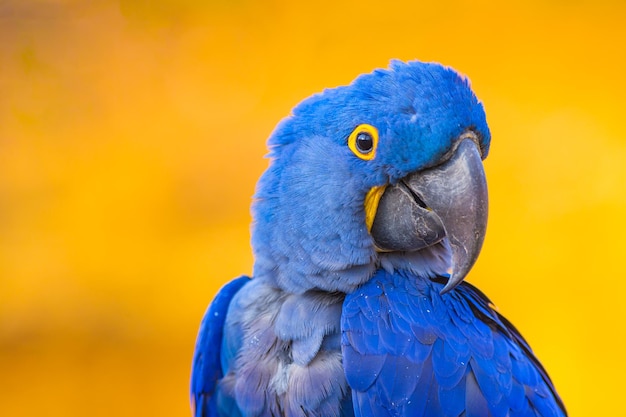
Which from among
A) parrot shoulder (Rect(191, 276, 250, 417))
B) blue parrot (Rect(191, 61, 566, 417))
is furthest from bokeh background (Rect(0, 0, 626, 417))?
blue parrot (Rect(191, 61, 566, 417))

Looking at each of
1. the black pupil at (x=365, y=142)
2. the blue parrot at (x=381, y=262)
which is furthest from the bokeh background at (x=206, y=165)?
the black pupil at (x=365, y=142)

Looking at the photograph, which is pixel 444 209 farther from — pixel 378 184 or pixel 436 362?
pixel 436 362

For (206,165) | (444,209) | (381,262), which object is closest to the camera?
(444,209)

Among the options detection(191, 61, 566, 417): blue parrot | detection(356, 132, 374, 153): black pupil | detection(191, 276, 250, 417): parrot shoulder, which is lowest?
detection(191, 276, 250, 417): parrot shoulder

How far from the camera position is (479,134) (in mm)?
1358

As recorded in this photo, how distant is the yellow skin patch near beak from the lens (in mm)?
1384

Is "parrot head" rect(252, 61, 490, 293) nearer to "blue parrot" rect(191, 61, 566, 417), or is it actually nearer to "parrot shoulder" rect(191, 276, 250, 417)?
"blue parrot" rect(191, 61, 566, 417)

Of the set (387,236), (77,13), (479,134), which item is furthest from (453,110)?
(77,13)

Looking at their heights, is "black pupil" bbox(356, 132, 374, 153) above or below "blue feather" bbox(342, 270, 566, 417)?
above

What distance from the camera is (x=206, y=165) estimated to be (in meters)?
3.06

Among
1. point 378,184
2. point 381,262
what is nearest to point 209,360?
point 381,262

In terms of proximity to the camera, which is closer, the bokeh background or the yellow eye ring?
the yellow eye ring

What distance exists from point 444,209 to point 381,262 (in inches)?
9.7

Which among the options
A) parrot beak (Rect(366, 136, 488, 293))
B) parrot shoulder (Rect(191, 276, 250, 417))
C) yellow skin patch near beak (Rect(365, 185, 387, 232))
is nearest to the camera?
parrot beak (Rect(366, 136, 488, 293))
